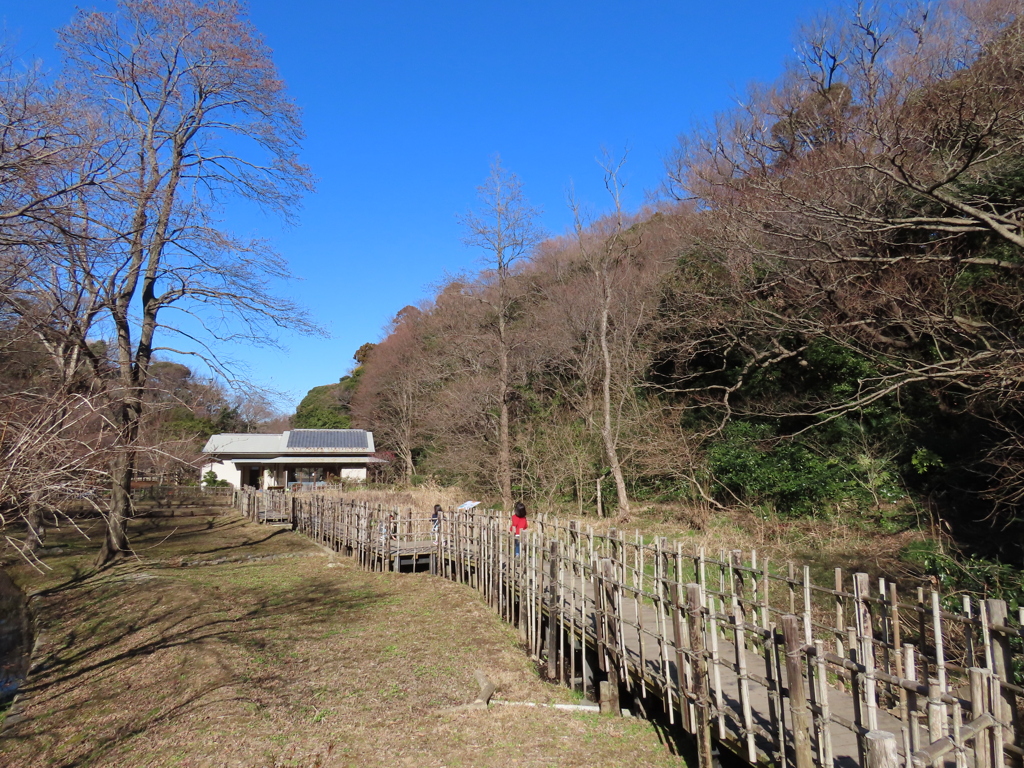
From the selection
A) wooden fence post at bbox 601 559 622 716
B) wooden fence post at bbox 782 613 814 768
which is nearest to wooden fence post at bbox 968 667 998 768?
wooden fence post at bbox 782 613 814 768

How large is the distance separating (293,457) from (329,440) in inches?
91.7

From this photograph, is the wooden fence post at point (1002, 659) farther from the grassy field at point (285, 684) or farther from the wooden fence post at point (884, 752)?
the grassy field at point (285, 684)

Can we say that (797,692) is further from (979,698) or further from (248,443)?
(248,443)

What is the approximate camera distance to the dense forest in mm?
9117

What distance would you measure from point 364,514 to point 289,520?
33.2ft

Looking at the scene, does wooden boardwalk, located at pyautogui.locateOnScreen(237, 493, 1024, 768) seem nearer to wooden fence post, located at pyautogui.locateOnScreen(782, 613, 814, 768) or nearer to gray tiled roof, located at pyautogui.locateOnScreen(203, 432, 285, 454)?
wooden fence post, located at pyautogui.locateOnScreen(782, 613, 814, 768)

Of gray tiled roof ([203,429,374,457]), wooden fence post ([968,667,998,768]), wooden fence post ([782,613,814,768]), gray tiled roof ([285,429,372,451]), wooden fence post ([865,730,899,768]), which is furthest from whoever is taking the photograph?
gray tiled roof ([285,429,372,451])

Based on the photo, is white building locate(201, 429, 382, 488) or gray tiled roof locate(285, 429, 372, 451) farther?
gray tiled roof locate(285, 429, 372, 451)

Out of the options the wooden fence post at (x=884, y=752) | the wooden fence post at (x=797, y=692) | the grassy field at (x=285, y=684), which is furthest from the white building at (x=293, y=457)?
the wooden fence post at (x=884, y=752)

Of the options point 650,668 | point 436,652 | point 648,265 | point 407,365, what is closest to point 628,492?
point 648,265

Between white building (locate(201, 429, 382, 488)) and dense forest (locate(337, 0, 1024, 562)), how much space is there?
13.8 m

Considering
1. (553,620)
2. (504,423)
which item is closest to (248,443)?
(504,423)

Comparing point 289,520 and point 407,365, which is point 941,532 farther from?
point 407,365

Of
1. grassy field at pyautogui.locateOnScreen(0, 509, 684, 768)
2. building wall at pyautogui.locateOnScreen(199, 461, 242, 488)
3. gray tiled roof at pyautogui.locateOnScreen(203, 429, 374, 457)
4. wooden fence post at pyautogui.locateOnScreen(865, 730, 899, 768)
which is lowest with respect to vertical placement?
grassy field at pyautogui.locateOnScreen(0, 509, 684, 768)
